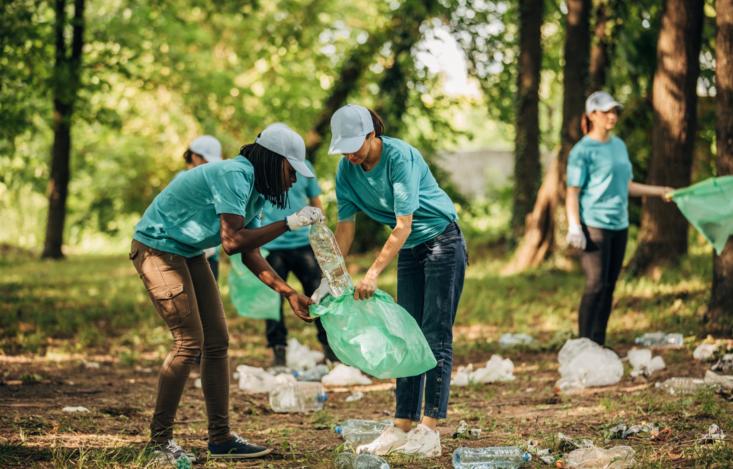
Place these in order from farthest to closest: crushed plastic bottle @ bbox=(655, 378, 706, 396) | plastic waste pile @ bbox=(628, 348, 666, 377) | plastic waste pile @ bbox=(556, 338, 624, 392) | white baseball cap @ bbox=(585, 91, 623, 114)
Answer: white baseball cap @ bbox=(585, 91, 623, 114) < plastic waste pile @ bbox=(628, 348, 666, 377) < plastic waste pile @ bbox=(556, 338, 624, 392) < crushed plastic bottle @ bbox=(655, 378, 706, 396)

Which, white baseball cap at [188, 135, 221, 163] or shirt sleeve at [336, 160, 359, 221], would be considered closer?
shirt sleeve at [336, 160, 359, 221]

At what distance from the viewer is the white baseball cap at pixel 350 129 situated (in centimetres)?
452

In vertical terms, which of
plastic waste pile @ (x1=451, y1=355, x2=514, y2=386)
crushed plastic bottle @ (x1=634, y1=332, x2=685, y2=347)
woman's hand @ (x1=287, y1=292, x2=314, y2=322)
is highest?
woman's hand @ (x1=287, y1=292, x2=314, y2=322)

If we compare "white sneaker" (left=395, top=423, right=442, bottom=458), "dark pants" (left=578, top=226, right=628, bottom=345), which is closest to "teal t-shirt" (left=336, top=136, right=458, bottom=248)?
"white sneaker" (left=395, top=423, right=442, bottom=458)

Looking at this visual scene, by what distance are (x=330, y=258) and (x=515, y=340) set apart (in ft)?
14.4

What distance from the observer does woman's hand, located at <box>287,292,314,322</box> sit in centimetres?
464

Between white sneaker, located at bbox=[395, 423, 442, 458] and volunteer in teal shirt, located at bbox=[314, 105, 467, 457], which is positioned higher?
volunteer in teal shirt, located at bbox=[314, 105, 467, 457]

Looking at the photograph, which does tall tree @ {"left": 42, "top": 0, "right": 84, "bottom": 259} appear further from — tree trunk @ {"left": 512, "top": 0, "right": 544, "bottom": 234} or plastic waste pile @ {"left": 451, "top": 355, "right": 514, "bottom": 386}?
plastic waste pile @ {"left": 451, "top": 355, "right": 514, "bottom": 386}

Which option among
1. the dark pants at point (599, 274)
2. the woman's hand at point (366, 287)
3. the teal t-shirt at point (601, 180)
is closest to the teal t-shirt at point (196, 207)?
the woman's hand at point (366, 287)

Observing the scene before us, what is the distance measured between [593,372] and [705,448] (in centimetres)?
228

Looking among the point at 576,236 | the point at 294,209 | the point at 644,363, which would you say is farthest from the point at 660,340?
the point at 294,209

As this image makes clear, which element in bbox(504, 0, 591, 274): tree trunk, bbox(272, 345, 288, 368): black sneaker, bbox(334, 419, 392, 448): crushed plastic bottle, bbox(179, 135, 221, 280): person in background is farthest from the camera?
bbox(504, 0, 591, 274): tree trunk

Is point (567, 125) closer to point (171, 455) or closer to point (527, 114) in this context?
point (527, 114)

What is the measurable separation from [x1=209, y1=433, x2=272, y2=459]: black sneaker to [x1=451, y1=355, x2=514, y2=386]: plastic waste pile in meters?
2.70
